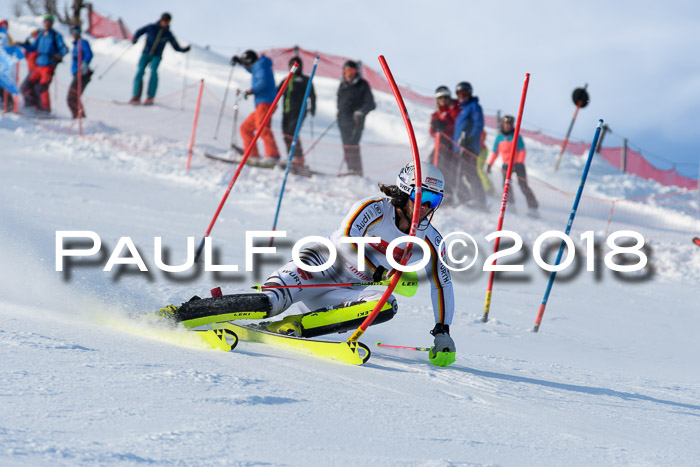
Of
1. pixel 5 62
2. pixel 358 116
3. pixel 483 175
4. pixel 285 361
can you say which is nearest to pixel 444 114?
pixel 483 175

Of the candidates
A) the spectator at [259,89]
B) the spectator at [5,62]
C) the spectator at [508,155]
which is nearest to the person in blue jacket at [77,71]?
the spectator at [5,62]

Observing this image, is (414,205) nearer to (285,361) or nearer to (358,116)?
(285,361)

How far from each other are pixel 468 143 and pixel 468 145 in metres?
0.04

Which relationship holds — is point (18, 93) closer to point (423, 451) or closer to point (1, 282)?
point (1, 282)

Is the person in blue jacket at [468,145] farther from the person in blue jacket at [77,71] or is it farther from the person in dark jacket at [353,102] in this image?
the person in blue jacket at [77,71]

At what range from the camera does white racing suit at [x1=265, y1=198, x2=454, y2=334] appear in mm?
5137

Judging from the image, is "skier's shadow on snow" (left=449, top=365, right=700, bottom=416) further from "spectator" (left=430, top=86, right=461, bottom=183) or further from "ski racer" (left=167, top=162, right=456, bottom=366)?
"spectator" (left=430, top=86, right=461, bottom=183)

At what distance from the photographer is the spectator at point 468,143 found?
14016 mm

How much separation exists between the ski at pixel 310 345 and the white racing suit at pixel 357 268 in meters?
0.18

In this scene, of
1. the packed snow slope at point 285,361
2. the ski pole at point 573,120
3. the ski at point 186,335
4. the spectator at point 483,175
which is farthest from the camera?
the ski pole at point 573,120

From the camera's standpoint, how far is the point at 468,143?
14.3m

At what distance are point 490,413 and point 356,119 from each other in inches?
431

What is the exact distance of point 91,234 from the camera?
8.48 m

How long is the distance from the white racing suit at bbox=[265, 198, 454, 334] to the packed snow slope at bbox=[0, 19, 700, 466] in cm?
44
